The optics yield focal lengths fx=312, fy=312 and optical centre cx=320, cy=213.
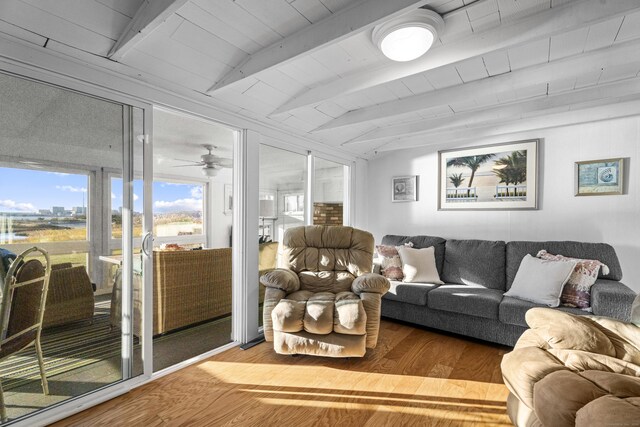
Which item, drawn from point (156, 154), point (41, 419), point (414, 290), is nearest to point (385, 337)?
point (414, 290)

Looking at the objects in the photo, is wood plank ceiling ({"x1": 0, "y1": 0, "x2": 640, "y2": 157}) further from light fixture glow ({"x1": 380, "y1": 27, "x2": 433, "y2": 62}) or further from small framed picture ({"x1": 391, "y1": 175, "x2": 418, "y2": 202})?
small framed picture ({"x1": 391, "y1": 175, "x2": 418, "y2": 202})

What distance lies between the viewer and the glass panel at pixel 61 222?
5.69 feet

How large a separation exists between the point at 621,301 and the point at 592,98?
157 cm

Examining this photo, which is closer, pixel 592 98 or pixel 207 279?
pixel 592 98

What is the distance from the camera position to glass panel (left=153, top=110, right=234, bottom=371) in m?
2.99

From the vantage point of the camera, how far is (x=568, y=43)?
1.88 m

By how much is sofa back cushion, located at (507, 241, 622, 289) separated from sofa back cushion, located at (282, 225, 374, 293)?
1.45 metres

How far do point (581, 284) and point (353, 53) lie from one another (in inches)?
102

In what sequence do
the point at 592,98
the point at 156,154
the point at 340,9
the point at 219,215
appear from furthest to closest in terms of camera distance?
the point at 219,215
the point at 156,154
the point at 592,98
the point at 340,9

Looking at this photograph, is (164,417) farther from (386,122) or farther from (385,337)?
(386,122)

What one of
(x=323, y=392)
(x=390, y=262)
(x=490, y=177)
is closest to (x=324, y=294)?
(x=323, y=392)

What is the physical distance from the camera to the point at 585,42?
1848 millimetres

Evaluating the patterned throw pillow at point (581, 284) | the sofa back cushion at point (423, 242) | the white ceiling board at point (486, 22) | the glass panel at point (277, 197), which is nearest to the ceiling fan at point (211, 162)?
the glass panel at point (277, 197)

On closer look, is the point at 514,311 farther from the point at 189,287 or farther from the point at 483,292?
the point at 189,287
